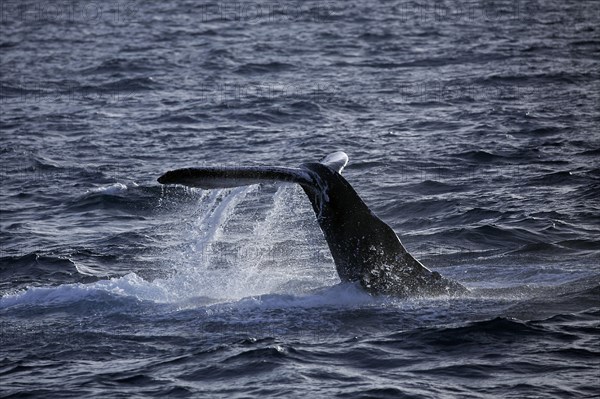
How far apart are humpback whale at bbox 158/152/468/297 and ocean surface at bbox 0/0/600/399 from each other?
0.51 feet

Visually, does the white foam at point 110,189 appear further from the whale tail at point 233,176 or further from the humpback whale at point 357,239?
the whale tail at point 233,176

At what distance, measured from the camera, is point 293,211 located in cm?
1562

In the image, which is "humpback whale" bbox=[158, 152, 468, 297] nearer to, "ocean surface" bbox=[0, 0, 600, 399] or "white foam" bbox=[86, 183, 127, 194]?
"ocean surface" bbox=[0, 0, 600, 399]

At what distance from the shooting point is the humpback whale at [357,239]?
978 cm

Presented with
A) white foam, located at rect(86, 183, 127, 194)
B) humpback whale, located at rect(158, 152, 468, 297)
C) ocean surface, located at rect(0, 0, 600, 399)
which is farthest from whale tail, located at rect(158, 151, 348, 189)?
white foam, located at rect(86, 183, 127, 194)

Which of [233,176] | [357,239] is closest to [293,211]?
[357,239]

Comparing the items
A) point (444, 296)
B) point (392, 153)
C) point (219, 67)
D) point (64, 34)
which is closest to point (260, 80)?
point (219, 67)

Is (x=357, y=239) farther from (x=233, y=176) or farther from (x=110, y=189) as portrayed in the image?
(x=110, y=189)

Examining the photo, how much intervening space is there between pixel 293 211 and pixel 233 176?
638 centimetres

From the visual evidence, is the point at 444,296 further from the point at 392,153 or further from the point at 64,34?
the point at 64,34

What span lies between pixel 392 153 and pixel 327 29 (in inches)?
665

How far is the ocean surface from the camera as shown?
900 centimetres

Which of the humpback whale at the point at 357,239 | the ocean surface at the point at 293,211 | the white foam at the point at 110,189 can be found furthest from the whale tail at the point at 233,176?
the white foam at the point at 110,189

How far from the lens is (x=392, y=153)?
18.4 meters
